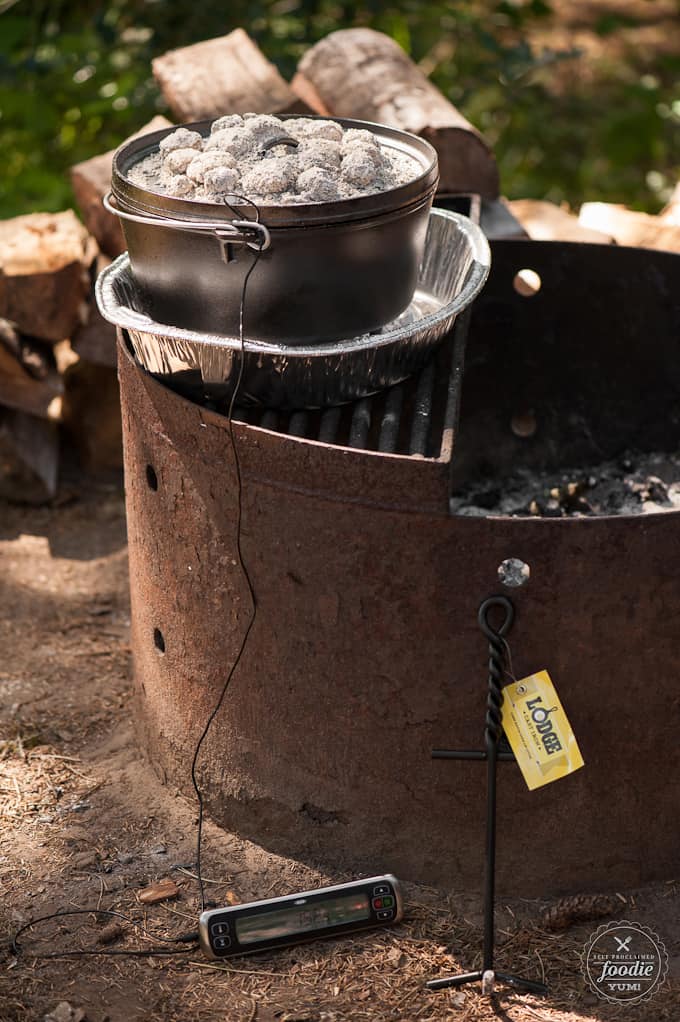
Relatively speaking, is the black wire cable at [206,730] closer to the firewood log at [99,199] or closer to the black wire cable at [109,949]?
the black wire cable at [109,949]

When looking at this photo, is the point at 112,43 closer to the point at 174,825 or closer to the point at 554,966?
the point at 174,825

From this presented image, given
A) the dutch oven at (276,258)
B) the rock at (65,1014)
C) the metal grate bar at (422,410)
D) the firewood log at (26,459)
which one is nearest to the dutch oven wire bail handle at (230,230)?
the dutch oven at (276,258)

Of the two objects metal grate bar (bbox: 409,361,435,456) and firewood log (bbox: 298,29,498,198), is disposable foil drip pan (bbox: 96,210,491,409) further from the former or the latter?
firewood log (bbox: 298,29,498,198)

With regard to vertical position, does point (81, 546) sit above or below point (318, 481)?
below

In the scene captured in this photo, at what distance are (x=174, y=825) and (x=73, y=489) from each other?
5.09 ft

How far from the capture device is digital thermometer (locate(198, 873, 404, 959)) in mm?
1973

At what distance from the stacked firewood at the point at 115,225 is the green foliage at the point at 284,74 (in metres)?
0.89

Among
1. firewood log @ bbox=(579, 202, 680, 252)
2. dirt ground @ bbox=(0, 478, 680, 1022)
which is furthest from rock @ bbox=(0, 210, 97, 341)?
firewood log @ bbox=(579, 202, 680, 252)

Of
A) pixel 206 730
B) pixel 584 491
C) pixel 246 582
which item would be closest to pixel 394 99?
pixel 584 491

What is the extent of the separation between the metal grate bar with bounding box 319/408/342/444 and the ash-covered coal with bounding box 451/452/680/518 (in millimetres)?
784

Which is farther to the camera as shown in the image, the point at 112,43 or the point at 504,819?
the point at 112,43

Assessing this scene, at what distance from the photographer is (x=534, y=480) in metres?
3.04

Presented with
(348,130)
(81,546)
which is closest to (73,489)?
(81,546)

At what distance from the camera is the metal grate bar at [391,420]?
6.44 feet
